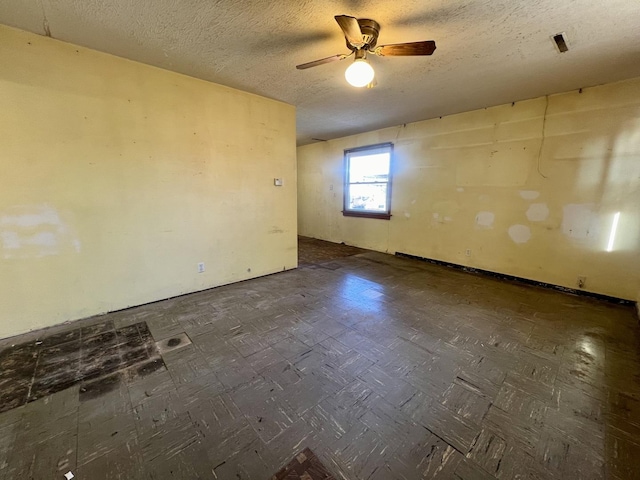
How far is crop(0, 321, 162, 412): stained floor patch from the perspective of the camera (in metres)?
1.63

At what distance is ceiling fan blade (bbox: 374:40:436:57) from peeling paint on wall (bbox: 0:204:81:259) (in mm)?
3040

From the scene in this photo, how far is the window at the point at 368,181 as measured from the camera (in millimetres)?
5082

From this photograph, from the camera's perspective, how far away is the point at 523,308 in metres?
2.80

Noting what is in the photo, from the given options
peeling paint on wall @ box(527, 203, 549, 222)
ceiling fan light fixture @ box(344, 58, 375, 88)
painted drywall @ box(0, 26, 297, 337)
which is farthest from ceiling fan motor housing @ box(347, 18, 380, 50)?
peeling paint on wall @ box(527, 203, 549, 222)

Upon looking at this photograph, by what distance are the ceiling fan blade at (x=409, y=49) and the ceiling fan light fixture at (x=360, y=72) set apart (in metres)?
0.15

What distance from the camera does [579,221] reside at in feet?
10.2

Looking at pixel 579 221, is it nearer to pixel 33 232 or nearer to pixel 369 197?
pixel 369 197

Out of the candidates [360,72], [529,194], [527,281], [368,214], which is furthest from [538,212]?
[360,72]

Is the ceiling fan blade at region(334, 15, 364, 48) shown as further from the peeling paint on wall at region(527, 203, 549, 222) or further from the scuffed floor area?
the peeling paint on wall at region(527, 203, 549, 222)

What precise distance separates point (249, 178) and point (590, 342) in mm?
3883

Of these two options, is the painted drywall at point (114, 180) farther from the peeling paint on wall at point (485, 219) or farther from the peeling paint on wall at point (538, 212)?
the peeling paint on wall at point (538, 212)

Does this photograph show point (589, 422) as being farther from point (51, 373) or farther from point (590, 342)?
point (51, 373)

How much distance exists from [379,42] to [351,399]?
2.71 metres

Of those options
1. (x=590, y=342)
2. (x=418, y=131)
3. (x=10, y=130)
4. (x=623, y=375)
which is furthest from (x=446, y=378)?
(x=418, y=131)
